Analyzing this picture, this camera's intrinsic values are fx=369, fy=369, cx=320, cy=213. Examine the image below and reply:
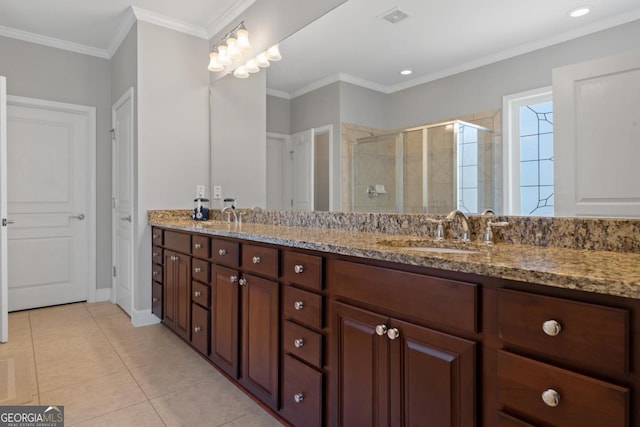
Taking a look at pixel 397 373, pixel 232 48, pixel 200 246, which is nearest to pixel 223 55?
pixel 232 48

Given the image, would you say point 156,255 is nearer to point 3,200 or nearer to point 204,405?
point 3,200

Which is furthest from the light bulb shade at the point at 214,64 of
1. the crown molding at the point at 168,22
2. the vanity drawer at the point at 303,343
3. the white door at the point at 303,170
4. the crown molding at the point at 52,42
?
the vanity drawer at the point at 303,343

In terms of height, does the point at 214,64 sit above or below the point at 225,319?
above

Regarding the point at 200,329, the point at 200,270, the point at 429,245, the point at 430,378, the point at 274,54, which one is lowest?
the point at 200,329

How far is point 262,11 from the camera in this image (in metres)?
2.71

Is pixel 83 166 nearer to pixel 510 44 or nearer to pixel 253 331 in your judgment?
pixel 253 331

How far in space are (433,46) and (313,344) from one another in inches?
55.3

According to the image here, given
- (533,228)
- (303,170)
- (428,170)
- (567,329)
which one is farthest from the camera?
(303,170)

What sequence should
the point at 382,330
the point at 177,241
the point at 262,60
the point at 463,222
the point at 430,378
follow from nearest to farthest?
the point at 430,378
the point at 382,330
the point at 463,222
the point at 177,241
the point at 262,60

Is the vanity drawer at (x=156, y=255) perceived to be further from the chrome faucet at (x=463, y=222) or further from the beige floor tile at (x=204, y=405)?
the chrome faucet at (x=463, y=222)

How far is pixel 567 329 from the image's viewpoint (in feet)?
2.47

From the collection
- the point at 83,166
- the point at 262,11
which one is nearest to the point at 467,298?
the point at 262,11

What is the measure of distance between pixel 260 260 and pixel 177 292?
1178mm

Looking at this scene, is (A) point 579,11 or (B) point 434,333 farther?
(A) point 579,11
